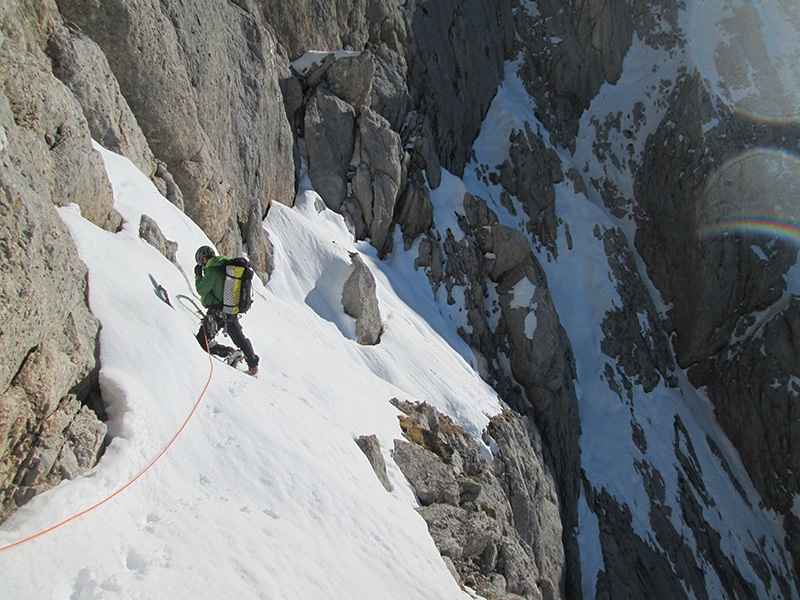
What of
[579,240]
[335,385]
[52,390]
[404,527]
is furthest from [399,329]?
[579,240]

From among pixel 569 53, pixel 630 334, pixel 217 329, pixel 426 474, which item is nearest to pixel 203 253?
pixel 217 329

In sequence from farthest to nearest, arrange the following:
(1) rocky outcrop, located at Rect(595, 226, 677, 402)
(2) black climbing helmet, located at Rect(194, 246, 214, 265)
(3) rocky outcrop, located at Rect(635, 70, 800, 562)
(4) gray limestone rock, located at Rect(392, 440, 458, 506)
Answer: (3) rocky outcrop, located at Rect(635, 70, 800, 562)
(1) rocky outcrop, located at Rect(595, 226, 677, 402)
(4) gray limestone rock, located at Rect(392, 440, 458, 506)
(2) black climbing helmet, located at Rect(194, 246, 214, 265)

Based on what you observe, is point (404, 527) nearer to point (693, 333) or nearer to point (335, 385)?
point (335, 385)

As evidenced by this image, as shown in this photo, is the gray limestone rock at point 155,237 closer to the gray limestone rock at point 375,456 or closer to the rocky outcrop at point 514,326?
the gray limestone rock at point 375,456

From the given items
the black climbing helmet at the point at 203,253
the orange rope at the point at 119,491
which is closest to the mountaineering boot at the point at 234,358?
the orange rope at the point at 119,491

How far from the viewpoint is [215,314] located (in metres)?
9.02

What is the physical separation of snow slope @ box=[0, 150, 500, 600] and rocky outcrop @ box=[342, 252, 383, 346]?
5928mm

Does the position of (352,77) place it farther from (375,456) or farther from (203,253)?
(375,456)

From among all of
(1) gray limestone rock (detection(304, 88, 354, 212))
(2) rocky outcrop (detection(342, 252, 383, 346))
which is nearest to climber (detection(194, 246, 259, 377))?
(2) rocky outcrop (detection(342, 252, 383, 346))

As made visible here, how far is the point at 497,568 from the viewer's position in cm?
1127

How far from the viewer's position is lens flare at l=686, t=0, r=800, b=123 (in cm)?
4234

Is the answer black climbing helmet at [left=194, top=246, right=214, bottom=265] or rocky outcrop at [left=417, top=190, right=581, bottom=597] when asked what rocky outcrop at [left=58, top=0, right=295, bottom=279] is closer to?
black climbing helmet at [left=194, top=246, right=214, bottom=265]

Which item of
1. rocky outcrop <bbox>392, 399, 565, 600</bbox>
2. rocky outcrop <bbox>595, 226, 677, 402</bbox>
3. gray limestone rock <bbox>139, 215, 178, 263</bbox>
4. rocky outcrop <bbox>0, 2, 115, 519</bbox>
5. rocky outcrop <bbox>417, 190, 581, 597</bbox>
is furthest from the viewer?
rocky outcrop <bbox>595, 226, 677, 402</bbox>

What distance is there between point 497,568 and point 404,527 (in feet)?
13.4
